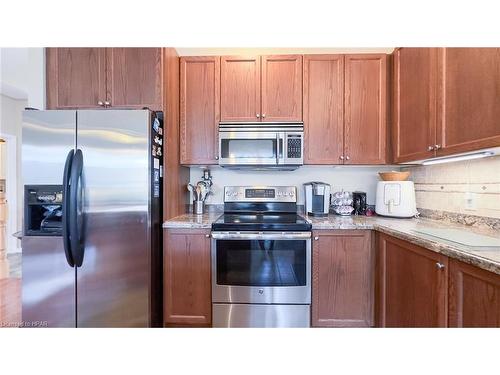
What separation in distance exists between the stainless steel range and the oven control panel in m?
0.56

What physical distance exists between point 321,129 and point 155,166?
140 centimetres

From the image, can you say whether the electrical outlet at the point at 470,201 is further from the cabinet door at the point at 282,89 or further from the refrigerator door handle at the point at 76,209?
the refrigerator door handle at the point at 76,209

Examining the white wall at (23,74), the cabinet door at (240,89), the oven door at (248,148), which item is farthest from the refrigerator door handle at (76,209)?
the cabinet door at (240,89)

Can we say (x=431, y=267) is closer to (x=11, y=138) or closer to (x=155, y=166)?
(x=155, y=166)

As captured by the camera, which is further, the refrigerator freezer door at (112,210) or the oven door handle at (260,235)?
the oven door handle at (260,235)

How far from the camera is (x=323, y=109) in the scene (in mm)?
2086

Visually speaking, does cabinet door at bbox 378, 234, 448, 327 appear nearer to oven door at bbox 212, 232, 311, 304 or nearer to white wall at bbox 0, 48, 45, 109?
oven door at bbox 212, 232, 311, 304

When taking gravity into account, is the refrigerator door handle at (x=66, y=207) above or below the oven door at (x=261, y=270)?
above

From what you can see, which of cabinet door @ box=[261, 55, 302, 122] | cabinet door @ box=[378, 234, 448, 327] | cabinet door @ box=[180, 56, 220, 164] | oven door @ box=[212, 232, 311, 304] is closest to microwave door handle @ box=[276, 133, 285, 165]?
cabinet door @ box=[261, 55, 302, 122]

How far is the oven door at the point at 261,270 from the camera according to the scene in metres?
1.75

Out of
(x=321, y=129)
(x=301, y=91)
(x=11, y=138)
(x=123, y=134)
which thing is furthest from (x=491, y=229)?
(x=11, y=138)

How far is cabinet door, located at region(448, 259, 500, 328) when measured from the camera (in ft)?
2.78

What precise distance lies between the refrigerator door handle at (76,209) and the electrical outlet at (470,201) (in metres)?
2.57
